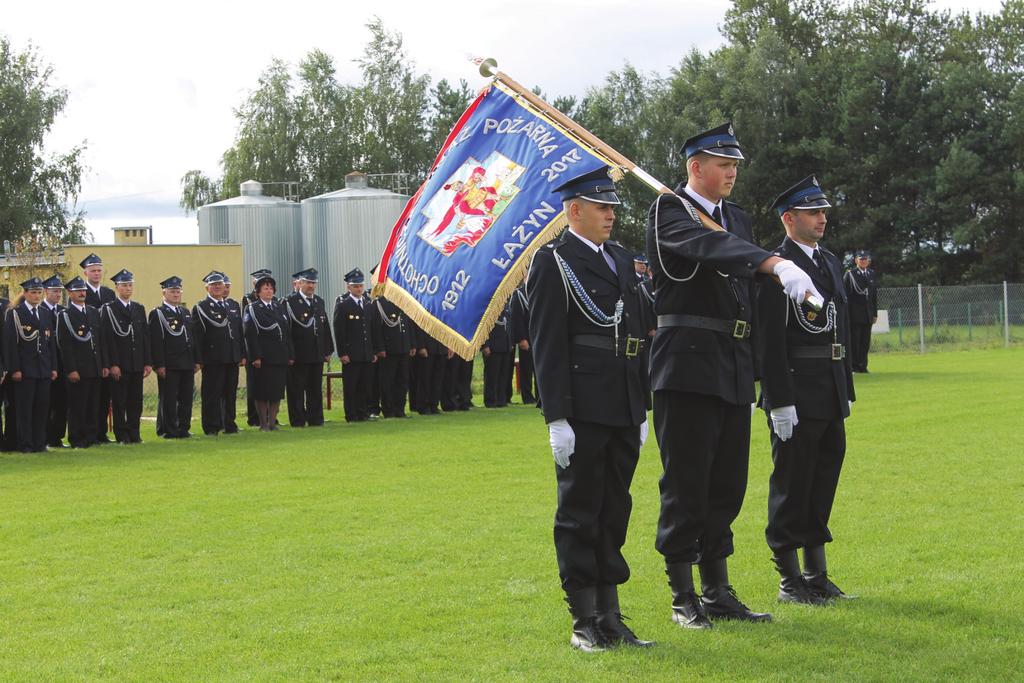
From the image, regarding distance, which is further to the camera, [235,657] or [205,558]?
[205,558]

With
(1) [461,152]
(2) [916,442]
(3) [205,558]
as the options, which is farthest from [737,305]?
(2) [916,442]

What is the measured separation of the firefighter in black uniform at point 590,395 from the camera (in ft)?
18.7

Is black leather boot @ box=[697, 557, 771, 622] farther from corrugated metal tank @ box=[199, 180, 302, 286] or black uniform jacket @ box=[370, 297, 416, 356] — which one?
corrugated metal tank @ box=[199, 180, 302, 286]

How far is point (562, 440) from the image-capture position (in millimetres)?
5621

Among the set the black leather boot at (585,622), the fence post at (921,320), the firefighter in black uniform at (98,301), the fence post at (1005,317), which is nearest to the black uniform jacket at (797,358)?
the black leather boot at (585,622)

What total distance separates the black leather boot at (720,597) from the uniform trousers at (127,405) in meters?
11.3

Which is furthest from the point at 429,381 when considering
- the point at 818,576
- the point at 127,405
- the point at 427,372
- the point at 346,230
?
the point at 346,230

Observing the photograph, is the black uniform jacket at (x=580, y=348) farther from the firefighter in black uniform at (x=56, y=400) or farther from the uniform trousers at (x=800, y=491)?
the firefighter in black uniform at (x=56, y=400)

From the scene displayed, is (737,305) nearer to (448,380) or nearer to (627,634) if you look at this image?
(627,634)

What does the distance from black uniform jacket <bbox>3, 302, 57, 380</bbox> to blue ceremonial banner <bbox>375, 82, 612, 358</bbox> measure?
8.25m

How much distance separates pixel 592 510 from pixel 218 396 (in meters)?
11.8

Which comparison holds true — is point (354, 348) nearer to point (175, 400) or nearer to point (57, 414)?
point (175, 400)

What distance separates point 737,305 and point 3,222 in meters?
43.3

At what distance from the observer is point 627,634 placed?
5.75 meters
